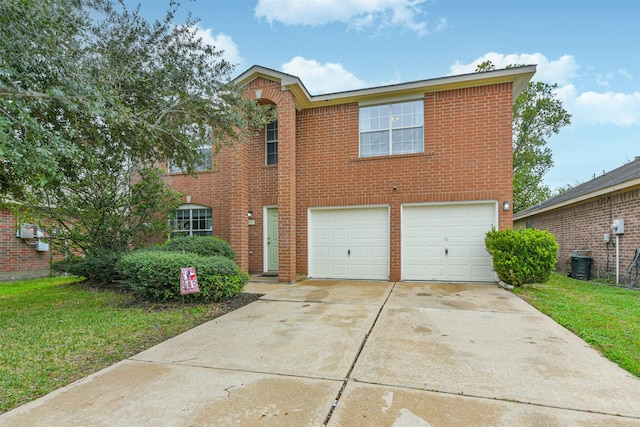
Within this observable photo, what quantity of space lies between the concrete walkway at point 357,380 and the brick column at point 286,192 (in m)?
4.00

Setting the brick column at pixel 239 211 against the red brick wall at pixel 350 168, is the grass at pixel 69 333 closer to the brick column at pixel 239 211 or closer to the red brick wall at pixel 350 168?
the brick column at pixel 239 211

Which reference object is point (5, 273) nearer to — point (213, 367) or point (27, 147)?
point (27, 147)

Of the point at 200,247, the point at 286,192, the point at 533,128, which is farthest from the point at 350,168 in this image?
the point at 533,128

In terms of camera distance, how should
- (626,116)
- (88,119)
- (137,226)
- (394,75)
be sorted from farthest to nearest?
(626,116)
(394,75)
(137,226)
(88,119)

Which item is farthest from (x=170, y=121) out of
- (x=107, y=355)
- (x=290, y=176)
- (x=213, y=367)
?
(x=213, y=367)

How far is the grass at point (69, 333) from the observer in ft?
9.71

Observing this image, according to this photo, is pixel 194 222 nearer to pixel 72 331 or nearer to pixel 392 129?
pixel 72 331

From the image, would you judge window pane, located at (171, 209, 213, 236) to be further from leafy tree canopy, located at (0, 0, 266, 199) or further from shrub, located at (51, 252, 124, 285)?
leafy tree canopy, located at (0, 0, 266, 199)

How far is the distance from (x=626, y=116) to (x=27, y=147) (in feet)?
91.7

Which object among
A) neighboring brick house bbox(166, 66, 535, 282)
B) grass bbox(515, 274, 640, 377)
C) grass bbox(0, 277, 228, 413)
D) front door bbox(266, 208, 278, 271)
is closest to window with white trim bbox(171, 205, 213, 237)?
neighboring brick house bbox(166, 66, 535, 282)

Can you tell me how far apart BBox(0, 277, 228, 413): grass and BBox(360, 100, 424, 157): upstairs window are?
6.42m

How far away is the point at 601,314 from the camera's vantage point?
5.04 meters

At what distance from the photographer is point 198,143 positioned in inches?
254

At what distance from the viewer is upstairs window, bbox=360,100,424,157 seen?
Result: 9008 millimetres
